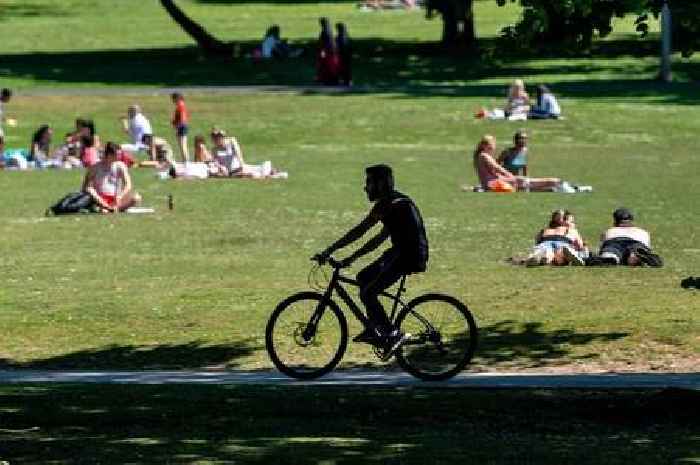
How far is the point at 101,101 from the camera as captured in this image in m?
54.1

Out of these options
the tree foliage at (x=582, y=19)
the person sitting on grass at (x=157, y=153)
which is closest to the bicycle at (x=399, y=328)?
the tree foliage at (x=582, y=19)

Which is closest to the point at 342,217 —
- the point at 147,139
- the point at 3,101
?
the point at 147,139

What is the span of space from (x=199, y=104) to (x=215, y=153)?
52.4 ft

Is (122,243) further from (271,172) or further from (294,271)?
(271,172)

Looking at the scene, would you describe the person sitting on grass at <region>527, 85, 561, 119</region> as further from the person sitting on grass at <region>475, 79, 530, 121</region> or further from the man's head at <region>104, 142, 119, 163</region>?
the man's head at <region>104, 142, 119, 163</region>

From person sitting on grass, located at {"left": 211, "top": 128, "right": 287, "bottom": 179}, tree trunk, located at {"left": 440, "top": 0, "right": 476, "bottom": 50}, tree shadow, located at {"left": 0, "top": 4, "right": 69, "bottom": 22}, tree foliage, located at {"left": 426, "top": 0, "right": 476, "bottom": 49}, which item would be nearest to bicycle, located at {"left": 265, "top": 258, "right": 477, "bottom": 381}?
person sitting on grass, located at {"left": 211, "top": 128, "right": 287, "bottom": 179}

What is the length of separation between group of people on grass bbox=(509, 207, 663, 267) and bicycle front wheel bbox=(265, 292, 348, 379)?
7.38 meters

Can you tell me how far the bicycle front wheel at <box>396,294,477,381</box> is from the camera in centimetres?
1694

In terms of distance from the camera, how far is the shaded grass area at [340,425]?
43.5ft

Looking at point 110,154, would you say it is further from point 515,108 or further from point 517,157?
point 515,108

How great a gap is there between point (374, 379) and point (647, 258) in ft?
26.4

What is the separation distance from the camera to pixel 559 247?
81.8 feet

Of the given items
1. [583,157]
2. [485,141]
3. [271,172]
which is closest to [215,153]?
[271,172]

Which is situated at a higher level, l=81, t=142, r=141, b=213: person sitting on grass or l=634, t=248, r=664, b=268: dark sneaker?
l=81, t=142, r=141, b=213: person sitting on grass
